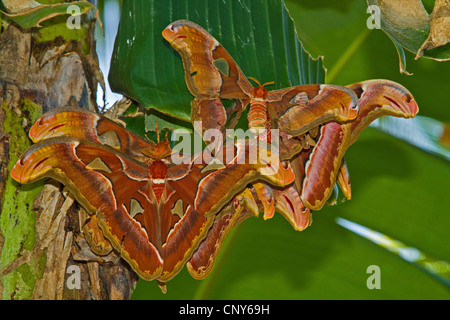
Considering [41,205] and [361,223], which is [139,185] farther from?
[361,223]

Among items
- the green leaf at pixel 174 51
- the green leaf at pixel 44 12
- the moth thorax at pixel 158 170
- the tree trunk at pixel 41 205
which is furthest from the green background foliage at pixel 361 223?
the moth thorax at pixel 158 170

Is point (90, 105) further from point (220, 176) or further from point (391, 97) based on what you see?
point (391, 97)

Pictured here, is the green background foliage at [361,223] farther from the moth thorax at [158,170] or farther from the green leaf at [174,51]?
the moth thorax at [158,170]

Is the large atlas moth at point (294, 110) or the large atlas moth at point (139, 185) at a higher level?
the large atlas moth at point (294, 110)

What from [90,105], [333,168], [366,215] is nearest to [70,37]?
[90,105]

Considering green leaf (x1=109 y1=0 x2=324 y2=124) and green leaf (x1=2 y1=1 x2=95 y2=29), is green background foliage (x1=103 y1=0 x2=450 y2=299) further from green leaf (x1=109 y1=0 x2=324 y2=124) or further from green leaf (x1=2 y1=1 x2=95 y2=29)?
green leaf (x1=2 y1=1 x2=95 y2=29)

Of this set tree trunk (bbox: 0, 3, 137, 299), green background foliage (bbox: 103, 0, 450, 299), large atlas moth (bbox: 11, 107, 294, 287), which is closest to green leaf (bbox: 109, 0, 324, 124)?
green background foliage (bbox: 103, 0, 450, 299)
